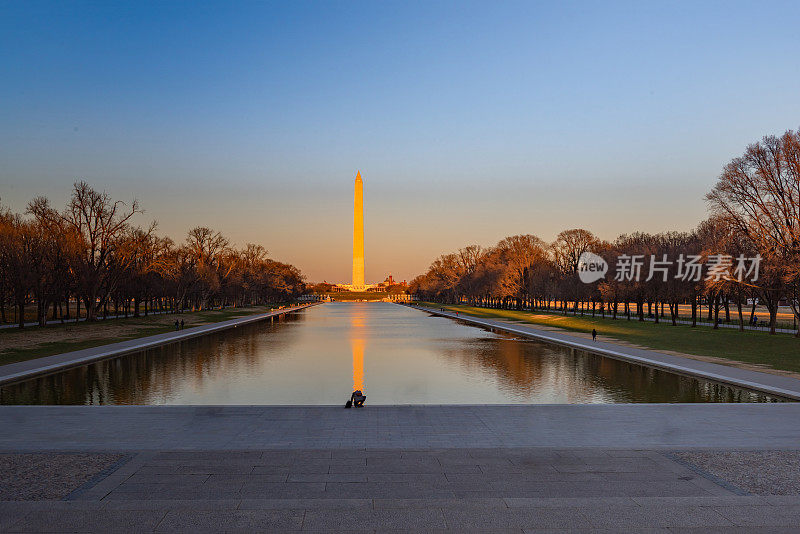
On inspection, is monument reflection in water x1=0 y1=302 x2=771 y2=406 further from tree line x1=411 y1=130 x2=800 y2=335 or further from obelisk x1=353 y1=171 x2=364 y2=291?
obelisk x1=353 y1=171 x2=364 y2=291

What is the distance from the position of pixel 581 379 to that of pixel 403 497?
592 inches

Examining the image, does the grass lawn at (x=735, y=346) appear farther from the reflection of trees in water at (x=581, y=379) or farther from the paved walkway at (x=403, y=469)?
the paved walkway at (x=403, y=469)

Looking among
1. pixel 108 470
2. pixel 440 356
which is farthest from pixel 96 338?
pixel 108 470

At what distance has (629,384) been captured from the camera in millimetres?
19438

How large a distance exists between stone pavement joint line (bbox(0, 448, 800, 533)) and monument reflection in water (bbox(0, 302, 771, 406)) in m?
7.24

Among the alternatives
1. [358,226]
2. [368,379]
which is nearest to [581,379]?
[368,379]

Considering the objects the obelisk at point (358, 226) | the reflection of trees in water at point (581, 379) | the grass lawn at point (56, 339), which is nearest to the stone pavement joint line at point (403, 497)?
the reflection of trees in water at point (581, 379)

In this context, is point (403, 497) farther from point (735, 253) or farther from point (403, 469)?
point (735, 253)

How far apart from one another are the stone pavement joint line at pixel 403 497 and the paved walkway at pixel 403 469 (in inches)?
1.1

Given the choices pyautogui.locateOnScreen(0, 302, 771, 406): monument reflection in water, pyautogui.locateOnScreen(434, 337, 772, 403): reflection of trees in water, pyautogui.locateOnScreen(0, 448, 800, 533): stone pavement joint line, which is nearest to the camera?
pyautogui.locateOnScreen(0, 448, 800, 533): stone pavement joint line

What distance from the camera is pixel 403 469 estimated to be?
8750 millimetres

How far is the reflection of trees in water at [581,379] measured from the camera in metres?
17.0

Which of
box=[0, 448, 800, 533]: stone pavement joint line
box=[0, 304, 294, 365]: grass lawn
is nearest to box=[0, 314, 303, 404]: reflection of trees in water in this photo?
box=[0, 304, 294, 365]: grass lawn

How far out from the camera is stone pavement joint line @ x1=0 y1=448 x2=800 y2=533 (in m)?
6.68
